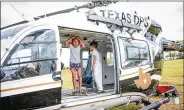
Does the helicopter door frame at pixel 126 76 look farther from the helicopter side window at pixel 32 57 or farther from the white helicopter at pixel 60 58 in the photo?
the helicopter side window at pixel 32 57

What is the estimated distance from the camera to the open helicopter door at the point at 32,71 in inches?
192

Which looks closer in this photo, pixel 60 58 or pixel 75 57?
pixel 60 58

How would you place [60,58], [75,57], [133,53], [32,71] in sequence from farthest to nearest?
1. [133,53]
2. [75,57]
3. [60,58]
4. [32,71]

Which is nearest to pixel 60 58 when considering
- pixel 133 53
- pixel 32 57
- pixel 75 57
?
pixel 32 57

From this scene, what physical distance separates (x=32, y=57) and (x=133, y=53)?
3.68m

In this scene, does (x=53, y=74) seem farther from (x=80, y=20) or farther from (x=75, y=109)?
(x=80, y=20)

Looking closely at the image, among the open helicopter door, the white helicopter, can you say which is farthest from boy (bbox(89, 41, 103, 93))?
the open helicopter door

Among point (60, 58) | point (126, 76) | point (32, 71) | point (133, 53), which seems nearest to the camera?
point (32, 71)

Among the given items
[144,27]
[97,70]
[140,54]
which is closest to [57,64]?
[97,70]

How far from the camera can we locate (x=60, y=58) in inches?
217

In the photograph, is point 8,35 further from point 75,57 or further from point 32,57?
point 75,57

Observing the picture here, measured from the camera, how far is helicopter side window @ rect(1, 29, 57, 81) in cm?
493

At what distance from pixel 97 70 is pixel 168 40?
4.66 meters

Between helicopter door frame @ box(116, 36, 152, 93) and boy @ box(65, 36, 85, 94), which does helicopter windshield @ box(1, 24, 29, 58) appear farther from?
helicopter door frame @ box(116, 36, 152, 93)
